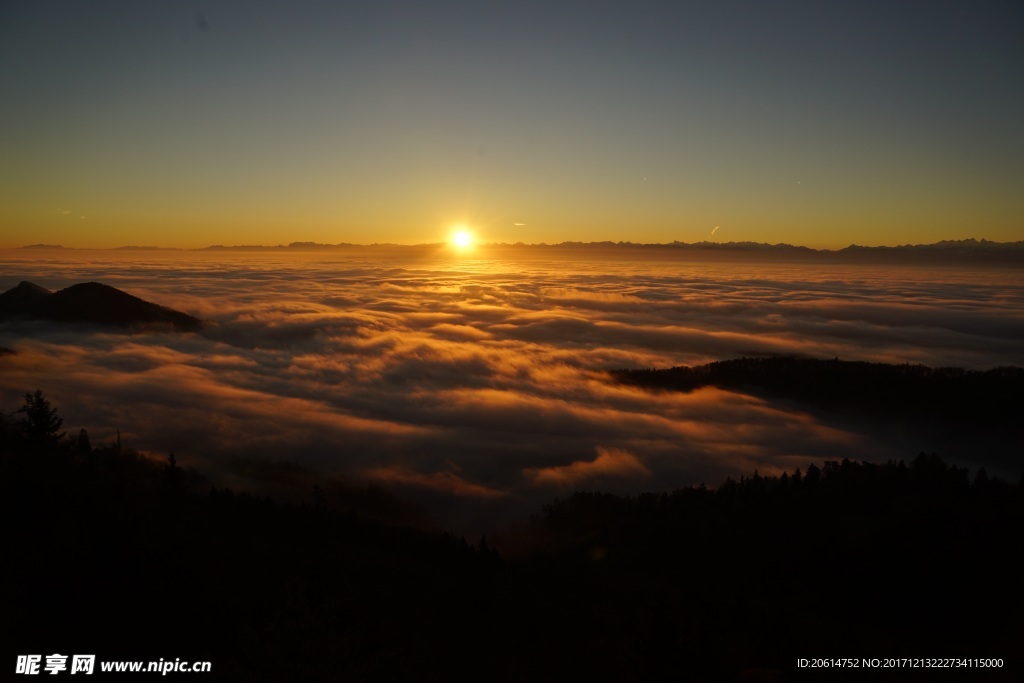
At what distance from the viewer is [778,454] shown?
166 metres

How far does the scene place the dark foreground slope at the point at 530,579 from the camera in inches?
1153

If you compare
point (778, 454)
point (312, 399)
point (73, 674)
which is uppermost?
point (73, 674)

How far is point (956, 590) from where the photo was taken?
7956cm

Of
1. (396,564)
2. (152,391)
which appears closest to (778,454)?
(396,564)

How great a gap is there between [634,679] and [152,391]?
17360 cm

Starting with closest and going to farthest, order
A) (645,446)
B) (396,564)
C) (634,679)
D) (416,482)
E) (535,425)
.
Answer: (634,679)
(396,564)
(416,482)
(645,446)
(535,425)

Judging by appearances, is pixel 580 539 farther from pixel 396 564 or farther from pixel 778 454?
pixel 778 454

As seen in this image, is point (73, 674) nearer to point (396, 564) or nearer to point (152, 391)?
point (396, 564)

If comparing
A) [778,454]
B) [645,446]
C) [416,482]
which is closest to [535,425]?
[645,446]

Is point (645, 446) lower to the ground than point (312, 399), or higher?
lower

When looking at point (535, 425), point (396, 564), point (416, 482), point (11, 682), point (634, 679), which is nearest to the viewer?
point (11, 682)

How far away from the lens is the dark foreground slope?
29.3 metres

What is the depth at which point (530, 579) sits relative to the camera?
74.6m

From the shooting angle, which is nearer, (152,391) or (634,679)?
(634,679)
